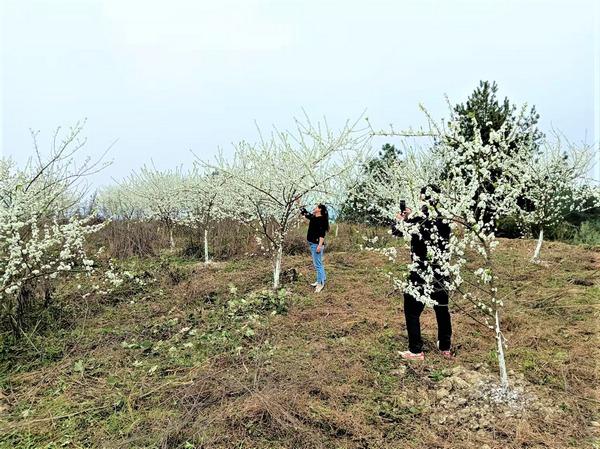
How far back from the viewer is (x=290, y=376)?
396 cm

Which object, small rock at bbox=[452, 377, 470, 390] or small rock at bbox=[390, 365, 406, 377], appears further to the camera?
small rock at bbox=[390, 365, 406, 377]

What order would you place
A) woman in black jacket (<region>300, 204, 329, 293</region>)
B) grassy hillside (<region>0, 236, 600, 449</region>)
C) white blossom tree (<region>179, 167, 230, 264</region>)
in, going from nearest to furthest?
grassy hillside (<region>0, 236, 600, 449</region>)
woman in black jacket (<region>300, 204, 329, 293</region>)
white blossom tree (<region>179, 167, 230, 264</region>)

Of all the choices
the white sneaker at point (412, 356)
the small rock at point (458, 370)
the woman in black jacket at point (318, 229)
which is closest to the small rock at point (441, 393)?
the small rock at point (458, 370)

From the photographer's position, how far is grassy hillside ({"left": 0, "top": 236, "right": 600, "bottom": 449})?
126 inches

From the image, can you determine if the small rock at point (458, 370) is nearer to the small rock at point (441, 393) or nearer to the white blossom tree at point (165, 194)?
the small rock at point (441, 393)

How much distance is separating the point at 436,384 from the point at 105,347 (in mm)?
3869

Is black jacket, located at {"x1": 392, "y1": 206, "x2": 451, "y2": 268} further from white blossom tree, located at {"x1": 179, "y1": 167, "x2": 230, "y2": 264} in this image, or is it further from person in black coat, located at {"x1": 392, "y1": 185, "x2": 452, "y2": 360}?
white blossom tree, located at {"x1": 179, "y1": 167, "x2": 230, "y2": 264}

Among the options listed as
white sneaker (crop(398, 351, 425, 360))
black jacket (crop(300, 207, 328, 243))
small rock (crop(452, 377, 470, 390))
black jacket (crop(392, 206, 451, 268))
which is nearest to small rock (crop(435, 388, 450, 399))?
small rock (crop(452, 377, 470, 390))

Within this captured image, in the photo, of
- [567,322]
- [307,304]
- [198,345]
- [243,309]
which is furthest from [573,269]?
[198,345]

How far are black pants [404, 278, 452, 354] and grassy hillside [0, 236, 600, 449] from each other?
0.19 meters

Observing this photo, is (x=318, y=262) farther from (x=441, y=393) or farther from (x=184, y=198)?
(x=184, y=198)

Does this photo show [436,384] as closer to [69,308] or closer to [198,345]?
[198,345]

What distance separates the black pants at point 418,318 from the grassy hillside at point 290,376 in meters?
0.19

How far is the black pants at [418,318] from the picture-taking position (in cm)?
425
